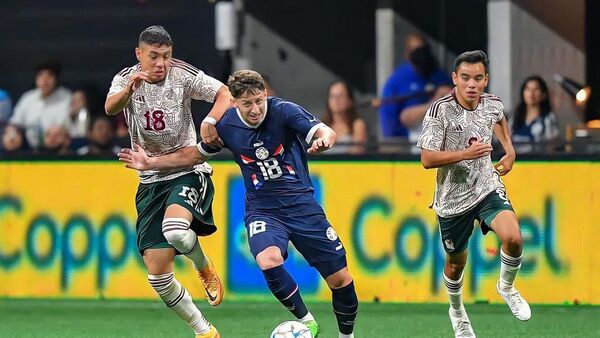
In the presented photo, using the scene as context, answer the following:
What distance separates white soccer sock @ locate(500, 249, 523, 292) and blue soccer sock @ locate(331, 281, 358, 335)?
1381mm

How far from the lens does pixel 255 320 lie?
42.0 feet

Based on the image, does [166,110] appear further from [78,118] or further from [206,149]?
[78,118]

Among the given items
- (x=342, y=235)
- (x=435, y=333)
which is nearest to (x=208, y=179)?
(x=435, y=333)

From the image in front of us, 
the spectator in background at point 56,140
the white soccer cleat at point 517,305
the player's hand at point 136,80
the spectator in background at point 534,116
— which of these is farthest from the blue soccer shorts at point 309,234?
the spectator in background at point 56,140

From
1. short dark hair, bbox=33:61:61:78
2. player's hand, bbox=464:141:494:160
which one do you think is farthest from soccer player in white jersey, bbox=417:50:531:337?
short dark hair, bbox=33:61:61:78

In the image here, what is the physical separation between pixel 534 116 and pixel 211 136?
4940mm

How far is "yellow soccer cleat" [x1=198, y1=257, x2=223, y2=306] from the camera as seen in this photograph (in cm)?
1103

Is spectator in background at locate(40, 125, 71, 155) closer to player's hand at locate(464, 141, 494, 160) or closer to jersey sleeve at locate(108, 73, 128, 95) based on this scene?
jersey sleeve at locate(108, 73, 128, 95)

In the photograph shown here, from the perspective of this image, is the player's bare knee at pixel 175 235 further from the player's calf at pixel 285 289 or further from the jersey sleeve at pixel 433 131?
the jersey sleeve at pixel 433 131

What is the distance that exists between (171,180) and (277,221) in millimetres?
1143

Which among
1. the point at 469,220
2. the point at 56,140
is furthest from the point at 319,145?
the point at 56,140

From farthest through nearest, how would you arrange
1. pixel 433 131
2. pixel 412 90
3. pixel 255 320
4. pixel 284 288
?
pixel 412 90 → pixel 255 320 → pixel 433 131 → pixel 284 288

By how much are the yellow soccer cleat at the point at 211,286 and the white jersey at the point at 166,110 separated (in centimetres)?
83

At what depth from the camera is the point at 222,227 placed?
46.4 feet
